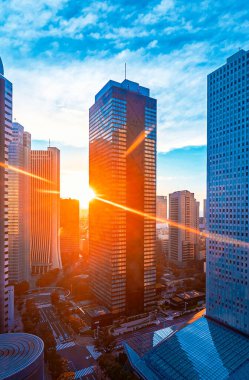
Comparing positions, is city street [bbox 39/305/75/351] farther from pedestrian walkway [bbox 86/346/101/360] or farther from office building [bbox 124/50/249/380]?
office building [bbox 124/50/249/380]

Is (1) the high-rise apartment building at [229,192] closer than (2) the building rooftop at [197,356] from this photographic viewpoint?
No

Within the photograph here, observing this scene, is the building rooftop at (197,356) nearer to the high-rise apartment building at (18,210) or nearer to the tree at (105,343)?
the tree at (105,343)

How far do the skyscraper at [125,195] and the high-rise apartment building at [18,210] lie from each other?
59963mm

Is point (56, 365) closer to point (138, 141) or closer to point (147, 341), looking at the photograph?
point (147, 341)

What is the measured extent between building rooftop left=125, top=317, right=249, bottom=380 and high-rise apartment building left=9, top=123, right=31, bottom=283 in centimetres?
10383

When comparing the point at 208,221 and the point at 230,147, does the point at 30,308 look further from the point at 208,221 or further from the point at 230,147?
the point at 230,147

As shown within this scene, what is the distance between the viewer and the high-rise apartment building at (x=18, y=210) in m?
164

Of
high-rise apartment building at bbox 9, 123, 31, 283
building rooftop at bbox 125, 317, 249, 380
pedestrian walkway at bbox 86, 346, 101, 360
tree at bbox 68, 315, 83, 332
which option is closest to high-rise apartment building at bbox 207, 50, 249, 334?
building rooftop at bbox 125, 317, 249, 380

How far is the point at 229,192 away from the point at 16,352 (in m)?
78.0

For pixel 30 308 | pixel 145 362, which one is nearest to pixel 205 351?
pixel 145 362

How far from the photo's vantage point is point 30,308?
4884 inches

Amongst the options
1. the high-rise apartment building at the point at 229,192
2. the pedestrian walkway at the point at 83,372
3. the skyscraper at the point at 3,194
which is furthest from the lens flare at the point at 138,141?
the pedestrian walkway at the point at 83,372

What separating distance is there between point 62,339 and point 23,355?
4175cm

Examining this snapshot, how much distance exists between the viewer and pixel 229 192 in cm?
9325
